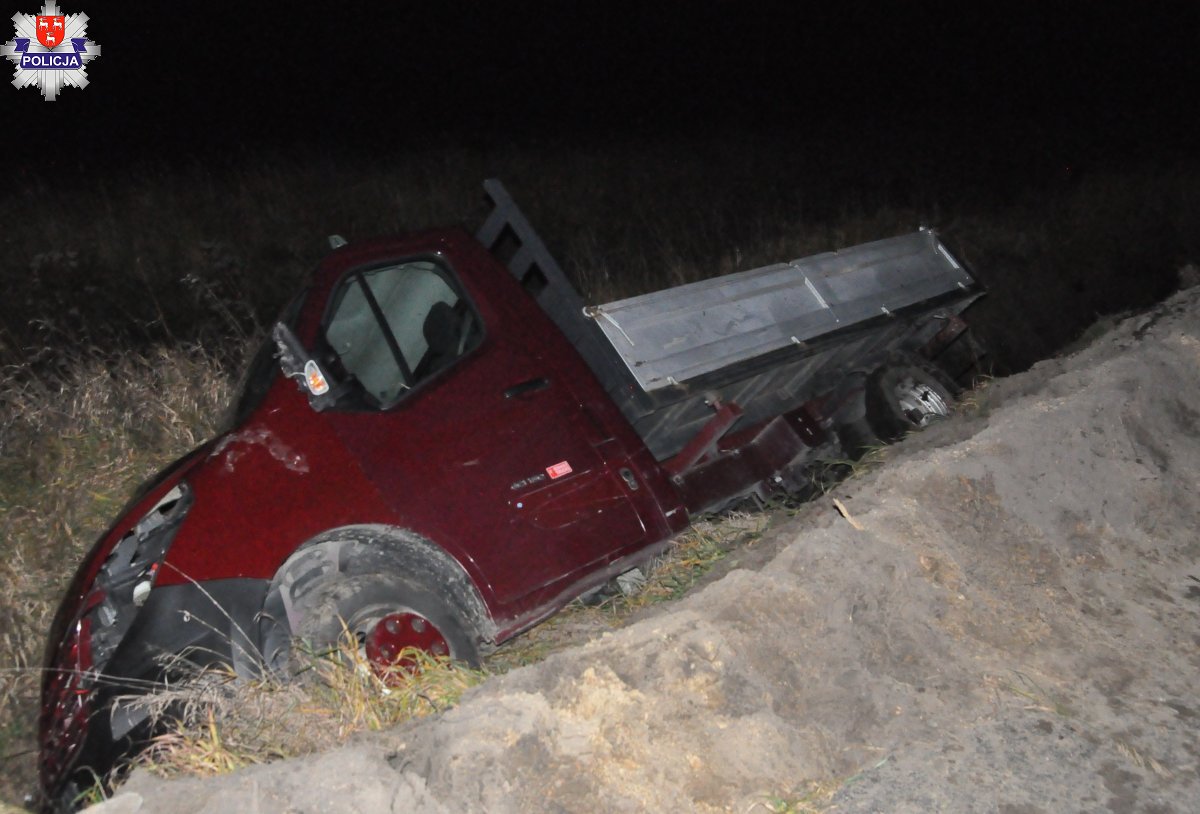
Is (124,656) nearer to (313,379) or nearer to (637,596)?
(313,379)

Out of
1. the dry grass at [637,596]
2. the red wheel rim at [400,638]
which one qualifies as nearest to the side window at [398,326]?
the red wheel rim at [400,638]

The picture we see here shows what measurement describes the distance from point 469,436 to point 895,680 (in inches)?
75.3

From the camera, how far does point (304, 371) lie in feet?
13.8

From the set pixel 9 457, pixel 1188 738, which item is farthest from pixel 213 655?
pixel 9 457

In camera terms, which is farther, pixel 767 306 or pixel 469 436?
pixel 767 306

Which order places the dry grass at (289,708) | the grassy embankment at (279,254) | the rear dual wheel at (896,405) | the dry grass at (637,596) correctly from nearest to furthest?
the dry grass at (289,708), the dry grass at (637,596), the rear dual wheel at (896,405), the grassy embankment at (279,254)

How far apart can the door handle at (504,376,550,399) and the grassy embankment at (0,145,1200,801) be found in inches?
92.0

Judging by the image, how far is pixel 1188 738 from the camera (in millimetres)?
3139

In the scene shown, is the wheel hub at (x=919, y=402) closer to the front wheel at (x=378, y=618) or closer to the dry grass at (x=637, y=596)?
the dry grass at (x=637, y=596)

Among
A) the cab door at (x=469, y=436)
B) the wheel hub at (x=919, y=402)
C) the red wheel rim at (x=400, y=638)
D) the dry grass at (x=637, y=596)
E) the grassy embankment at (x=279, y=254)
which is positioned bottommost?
the dry grass at (x=637, y=596)

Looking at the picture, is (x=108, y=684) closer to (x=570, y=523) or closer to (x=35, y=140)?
(x=570, y=523)

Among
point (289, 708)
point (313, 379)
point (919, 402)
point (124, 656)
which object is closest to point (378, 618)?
point (289, 708)

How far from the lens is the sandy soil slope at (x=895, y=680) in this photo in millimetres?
2895

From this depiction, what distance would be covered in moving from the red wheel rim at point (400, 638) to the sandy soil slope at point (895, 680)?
2.32 feet
